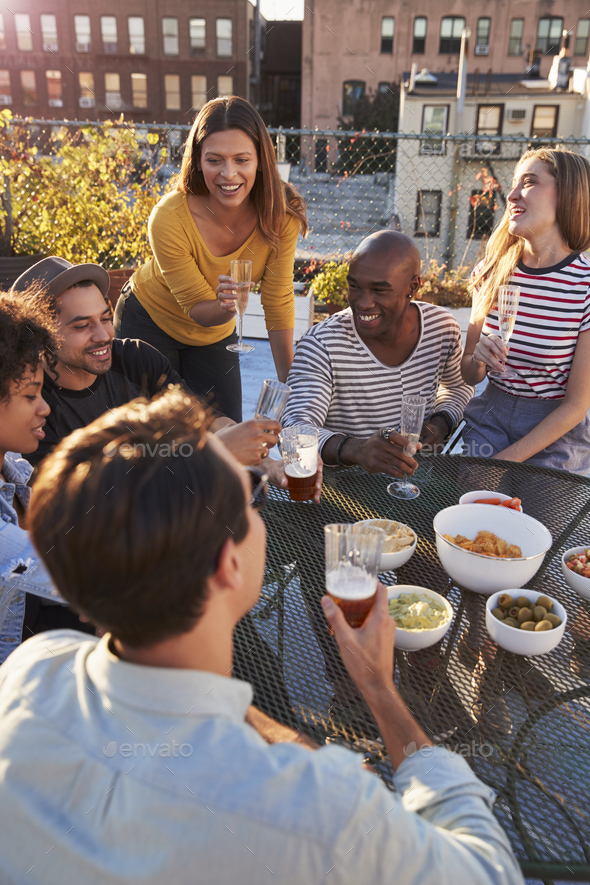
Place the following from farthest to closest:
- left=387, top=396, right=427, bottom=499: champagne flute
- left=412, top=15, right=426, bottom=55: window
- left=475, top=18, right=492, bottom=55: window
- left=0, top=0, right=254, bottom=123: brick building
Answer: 1. left=0, top=0, right=254, bottom=123: brick building
2. left=412, top=15, right=426, bottom=55: window
3. left=475, top=18, right=492, bottom=55: window
4. left=387, top=396, right=427, bottom=499: champagne flute

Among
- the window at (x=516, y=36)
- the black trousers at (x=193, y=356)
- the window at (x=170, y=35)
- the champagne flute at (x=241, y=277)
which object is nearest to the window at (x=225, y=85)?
the window at (x=170, y=35)

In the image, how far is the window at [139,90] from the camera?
33.4m

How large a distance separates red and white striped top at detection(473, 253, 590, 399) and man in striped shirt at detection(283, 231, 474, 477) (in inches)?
11.9

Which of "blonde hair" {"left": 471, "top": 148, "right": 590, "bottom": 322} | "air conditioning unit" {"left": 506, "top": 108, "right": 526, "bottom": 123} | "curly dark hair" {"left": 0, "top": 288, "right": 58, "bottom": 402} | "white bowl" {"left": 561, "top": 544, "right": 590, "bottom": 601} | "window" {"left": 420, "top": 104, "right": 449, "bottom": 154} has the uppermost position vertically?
"air conditioning unit" {"left": 506, "top": 108, "right": 526, "bottom": 123}

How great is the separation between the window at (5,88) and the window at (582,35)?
28.1m

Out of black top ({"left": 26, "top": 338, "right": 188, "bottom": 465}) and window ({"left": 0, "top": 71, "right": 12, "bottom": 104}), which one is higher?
window ({"left": 0, "top": 71, "right": 12, "bottom": 104})

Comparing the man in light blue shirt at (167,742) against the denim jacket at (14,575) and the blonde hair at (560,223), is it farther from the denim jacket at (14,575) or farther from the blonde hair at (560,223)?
the blonde hair at (560,223)

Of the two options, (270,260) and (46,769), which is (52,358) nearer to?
(270,260)

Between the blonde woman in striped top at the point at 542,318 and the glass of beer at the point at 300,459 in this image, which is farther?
the blonde woman in striped top at the point at 542,318

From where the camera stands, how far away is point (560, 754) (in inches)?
49.6

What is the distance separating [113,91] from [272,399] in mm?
37645

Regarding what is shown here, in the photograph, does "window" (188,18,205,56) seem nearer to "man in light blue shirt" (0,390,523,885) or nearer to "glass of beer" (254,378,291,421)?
"glass of beer" (254,378,291,421)

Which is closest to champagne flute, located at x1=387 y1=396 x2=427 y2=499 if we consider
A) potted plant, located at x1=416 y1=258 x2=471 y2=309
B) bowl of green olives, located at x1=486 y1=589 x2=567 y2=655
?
bowl of green olives, located at x1=486 y1=589 x2=567 y2=655

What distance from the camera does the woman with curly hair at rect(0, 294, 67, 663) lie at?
163 centimetres
